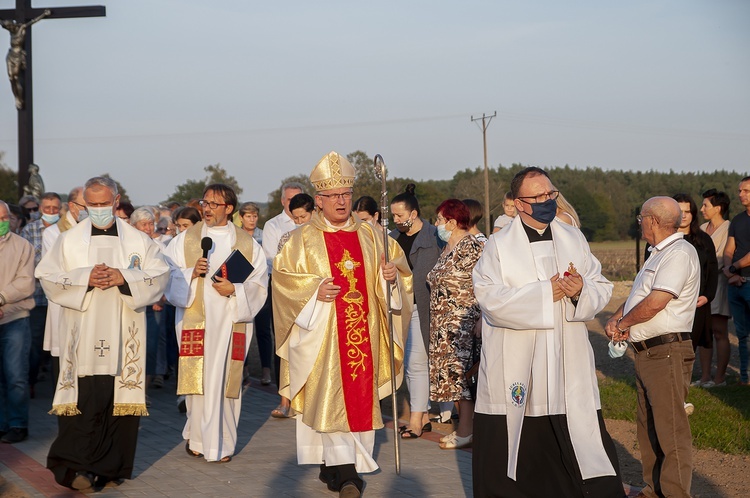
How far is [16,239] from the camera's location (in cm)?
916

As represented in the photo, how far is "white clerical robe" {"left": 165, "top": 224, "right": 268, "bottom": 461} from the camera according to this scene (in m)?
8.37

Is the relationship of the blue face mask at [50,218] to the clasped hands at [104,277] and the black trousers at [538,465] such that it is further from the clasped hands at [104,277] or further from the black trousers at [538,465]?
the black trousers at [538,465]

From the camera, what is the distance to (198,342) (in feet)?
28.1

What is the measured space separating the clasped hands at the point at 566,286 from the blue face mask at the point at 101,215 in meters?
3.50

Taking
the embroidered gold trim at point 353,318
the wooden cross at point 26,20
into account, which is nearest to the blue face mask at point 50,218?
the wooden cross at point 26,20

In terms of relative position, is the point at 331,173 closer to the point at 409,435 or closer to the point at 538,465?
the point at 538,465

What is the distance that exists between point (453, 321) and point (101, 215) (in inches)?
122

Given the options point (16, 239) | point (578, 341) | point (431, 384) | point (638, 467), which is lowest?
point (638, 467)

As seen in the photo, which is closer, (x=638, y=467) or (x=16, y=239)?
(x=638, y=467)

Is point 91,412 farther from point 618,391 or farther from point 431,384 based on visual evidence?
point 618,391

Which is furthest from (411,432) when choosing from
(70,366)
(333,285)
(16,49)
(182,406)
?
(16,49)

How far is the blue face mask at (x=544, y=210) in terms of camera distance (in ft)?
19.3

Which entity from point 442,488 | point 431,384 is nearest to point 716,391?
point 431,384

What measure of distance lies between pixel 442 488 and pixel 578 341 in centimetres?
186
